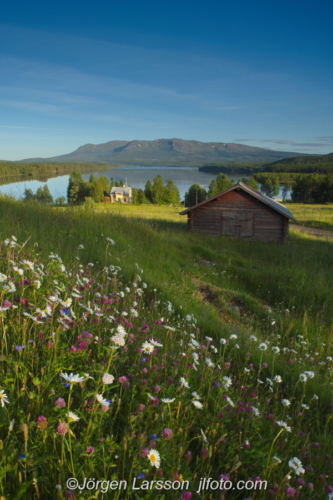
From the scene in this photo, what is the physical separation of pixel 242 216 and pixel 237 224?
2.69 feet

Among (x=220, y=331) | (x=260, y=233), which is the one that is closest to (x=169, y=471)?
(x=220, y=331)

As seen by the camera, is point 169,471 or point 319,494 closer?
point 169,471

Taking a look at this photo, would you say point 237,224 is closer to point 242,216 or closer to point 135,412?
point 242,216

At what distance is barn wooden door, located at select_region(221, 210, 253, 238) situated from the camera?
27.4 meters

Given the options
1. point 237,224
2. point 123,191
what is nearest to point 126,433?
point 237,224

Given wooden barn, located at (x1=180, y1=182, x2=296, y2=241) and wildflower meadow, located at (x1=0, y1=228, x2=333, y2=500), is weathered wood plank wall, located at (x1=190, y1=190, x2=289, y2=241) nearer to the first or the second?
wooden barn, located at (x1=180, y1=182, x2=296, y2=241)

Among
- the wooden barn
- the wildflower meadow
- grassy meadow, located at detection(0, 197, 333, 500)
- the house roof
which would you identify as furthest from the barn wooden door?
the house roof

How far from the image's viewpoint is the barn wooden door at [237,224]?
27406mm

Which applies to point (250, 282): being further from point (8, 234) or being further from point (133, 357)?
point (133, 357)

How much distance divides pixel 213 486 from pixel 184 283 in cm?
701

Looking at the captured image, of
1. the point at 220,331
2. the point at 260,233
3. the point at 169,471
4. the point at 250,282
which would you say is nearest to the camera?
the point at 169,471

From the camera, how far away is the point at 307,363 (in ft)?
15.9

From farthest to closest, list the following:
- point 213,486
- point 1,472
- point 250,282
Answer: point 250,282, point 213,486, point 1,472

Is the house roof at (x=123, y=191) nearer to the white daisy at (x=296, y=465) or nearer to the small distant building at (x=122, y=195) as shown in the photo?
the small distant building at (x=122, y=195)
